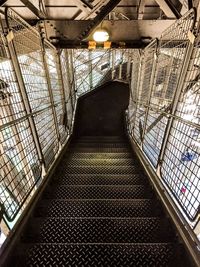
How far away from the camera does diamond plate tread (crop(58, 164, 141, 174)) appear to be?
330cm

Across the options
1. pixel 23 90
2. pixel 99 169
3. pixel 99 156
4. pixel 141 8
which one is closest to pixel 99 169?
pixel 99 169

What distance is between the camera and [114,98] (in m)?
6.78

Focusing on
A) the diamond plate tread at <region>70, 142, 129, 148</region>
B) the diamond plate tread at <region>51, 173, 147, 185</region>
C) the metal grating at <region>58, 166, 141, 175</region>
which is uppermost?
the diamond plate tread at <region>51, 173, 147, 185</region>

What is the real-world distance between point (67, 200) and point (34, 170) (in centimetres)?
89

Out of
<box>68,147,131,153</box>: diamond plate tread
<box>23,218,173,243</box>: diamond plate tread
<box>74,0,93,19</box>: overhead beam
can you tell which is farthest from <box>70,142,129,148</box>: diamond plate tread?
<box>23,218,173,243</box>: diamond plate tread

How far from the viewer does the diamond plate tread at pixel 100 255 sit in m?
1.59

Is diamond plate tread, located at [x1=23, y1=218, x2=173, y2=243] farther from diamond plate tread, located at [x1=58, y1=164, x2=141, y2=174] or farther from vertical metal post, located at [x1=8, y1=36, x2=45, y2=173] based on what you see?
diamond plate tread, located at [x1=58, y1=164, x2=141, y2=174]

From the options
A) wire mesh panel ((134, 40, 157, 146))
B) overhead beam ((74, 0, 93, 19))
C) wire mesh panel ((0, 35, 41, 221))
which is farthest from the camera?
wire mesh panel ((134, 40, 157, 146))

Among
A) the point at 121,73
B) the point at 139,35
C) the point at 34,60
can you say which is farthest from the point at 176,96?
the point at 121,73

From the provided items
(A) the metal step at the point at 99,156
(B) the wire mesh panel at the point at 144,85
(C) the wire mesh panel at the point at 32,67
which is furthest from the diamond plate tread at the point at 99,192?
(B) the wire mesh panel at the point at 144,85

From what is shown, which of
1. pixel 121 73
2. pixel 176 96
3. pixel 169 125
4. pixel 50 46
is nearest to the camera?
pixel 176 96

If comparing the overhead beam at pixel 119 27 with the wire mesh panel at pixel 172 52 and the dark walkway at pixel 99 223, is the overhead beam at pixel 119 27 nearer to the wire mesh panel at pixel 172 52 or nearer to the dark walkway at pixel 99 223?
the wire mesh panel at pixel 172 52

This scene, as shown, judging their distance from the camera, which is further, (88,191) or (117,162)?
(117,162)

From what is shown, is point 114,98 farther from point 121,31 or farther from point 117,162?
point 117,162
